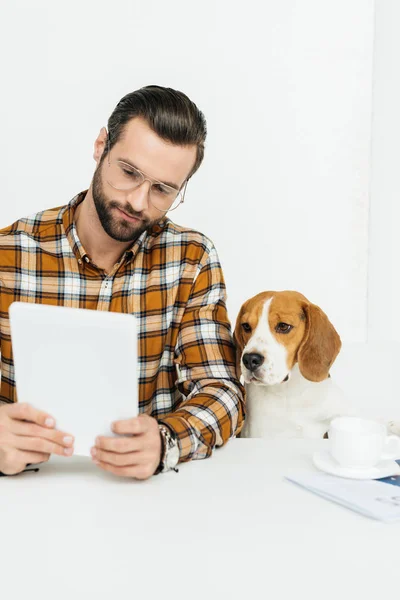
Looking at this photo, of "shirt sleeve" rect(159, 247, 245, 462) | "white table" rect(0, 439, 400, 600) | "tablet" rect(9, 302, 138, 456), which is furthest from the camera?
"shirt sleeve" rect(159, 247, 245, 462)

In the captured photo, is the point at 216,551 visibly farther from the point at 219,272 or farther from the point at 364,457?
the point at 219,272

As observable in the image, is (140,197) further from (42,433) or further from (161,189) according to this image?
(42,433)

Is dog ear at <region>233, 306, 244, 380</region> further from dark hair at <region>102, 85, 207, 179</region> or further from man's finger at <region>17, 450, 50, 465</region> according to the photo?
man's finger at <region>17, 450, 50, 465</region>

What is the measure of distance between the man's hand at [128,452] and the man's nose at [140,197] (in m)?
0.61

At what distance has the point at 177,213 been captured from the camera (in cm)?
281

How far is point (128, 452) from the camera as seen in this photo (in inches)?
47.4

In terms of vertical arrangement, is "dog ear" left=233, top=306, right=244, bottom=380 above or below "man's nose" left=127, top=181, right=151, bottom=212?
below

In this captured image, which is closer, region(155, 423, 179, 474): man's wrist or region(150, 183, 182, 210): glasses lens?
region(155, 423, 179, 474): man's wrist

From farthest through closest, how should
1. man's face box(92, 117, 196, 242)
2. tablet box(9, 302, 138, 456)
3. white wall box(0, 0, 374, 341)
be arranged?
white wall box(0, 0, 374, 341) < man's face box(92, 117, 196, 242) < tablet box(9, 302, 138, 456)

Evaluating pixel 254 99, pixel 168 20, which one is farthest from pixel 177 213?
pixel 168 20

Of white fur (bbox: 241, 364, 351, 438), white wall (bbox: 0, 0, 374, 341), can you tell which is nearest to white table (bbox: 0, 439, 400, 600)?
white fur (bbox: 241, 364, 351, 438)

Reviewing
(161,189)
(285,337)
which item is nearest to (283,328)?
(285,337)

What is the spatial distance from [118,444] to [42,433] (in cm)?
13

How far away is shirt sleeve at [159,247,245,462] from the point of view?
141 centimetres
